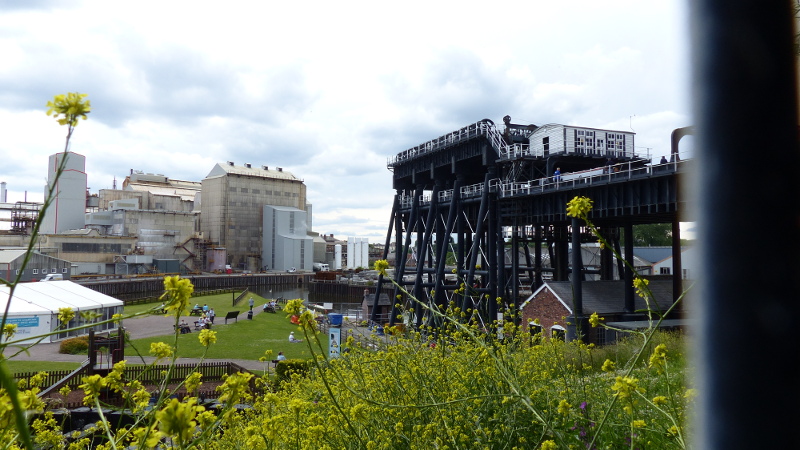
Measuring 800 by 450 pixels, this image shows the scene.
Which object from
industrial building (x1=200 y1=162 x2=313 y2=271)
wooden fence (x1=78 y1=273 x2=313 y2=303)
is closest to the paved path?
wooden fence (x1=78 y1=273 x2=313 y2=303)

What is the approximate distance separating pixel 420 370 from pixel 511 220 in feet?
75.3

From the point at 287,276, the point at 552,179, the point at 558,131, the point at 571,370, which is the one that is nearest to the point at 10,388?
the point at 571,370

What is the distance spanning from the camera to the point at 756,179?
601 millimetres

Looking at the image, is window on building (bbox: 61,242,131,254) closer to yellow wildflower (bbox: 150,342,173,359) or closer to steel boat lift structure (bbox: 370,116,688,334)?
steel boat lift structure (bbox: 370,116,688,334)

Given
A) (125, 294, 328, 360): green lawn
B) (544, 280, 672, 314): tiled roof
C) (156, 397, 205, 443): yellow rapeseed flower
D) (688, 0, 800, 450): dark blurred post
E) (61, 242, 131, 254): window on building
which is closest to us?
(688, 0, 800, 450): dark blurred post

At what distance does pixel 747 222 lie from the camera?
1.96 feet

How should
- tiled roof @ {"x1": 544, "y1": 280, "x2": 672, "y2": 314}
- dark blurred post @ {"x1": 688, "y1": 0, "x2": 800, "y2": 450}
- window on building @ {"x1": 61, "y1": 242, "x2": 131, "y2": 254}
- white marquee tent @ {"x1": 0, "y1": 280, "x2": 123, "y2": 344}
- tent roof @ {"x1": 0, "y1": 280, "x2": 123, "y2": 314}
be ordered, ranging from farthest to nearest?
window on building @ {"x1": 61, "y1": 242, "x2": 131, "y2": 254} < tent roof @ {"x1": 0, "y1": 280, "x2": 123, "y2": 314} < white marquee tent @ {"x1": 0, "y1": 280, "x2": 123, "y2": 344} < tiled roof @ {"x1": 544, "y1": 280, "x2": 672, "y2": 314} < dark blurred post @ {"x1": 688, "y1": 0, "x2": 800, "y2": 450}

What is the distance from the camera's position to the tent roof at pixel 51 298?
2170 centimetres

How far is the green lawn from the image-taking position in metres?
20.8

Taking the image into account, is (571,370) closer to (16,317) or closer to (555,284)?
(555,284)

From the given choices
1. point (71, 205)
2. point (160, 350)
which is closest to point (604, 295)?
point (160, 350)

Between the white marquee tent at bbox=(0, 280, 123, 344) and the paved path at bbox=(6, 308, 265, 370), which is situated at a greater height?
the white marquee tent at bbox=(0, 280, 123, 344)

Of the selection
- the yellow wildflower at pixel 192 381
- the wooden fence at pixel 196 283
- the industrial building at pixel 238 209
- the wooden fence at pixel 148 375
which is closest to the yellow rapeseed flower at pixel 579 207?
the yellow wildflower at pixel 192 381

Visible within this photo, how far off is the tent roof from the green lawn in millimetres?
3322
